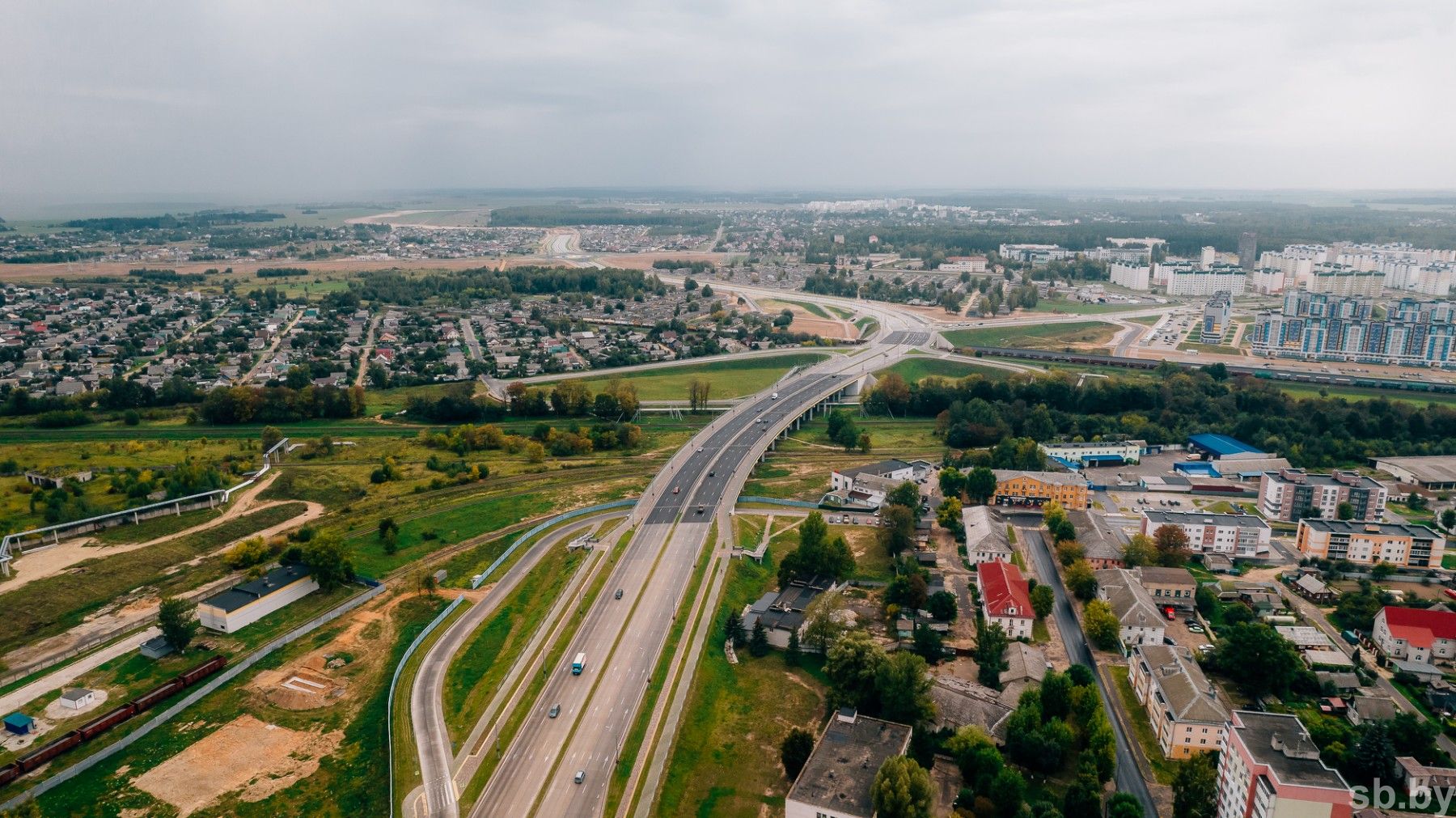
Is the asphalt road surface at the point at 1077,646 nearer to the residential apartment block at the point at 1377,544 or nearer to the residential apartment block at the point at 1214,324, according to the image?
the residential apartment block at the point at 1377,544

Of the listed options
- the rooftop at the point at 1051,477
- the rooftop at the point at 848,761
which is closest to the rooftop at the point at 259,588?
the rooftop at the point at 848,761

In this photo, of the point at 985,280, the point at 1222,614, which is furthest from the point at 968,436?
the point at 985,280

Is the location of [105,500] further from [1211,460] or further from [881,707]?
[1211,460]

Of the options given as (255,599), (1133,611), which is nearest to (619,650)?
(255,599)

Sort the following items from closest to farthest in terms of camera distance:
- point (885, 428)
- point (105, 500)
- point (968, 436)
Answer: point (105, 500), point (968, 436), point (885, 428)

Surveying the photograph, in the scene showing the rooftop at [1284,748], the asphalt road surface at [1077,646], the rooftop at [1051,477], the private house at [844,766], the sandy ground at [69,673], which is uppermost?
the rooftop at [1284,748]

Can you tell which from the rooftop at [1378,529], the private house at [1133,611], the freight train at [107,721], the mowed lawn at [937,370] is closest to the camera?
the freight train at [107,721]
